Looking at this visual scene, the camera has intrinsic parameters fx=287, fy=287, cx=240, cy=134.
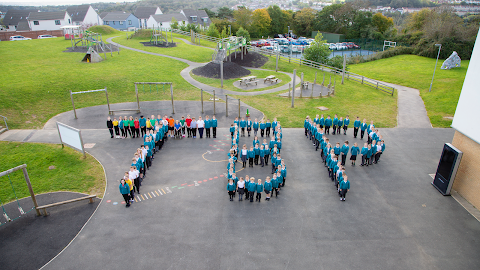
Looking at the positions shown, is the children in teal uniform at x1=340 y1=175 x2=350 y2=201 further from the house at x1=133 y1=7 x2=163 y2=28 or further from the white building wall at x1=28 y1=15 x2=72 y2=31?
the house at x1=133 y1=7 x2=163 y2=28

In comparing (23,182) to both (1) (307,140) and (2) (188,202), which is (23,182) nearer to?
(2) (188,202)

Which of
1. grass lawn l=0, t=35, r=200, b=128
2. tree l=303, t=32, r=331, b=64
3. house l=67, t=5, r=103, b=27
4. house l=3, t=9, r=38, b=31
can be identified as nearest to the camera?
grass lawn l=0, t=35, r=200, b=128

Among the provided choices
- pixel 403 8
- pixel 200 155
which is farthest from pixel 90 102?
pixel 403 8

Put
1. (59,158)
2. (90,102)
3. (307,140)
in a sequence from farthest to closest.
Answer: (90,102), (307,140), (59,158)

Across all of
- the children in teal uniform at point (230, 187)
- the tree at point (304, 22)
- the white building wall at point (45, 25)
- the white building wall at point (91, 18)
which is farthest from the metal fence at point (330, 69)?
the white building wall at point (91, 18)

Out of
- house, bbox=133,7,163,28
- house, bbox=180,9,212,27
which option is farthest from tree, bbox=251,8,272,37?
house, bbox=133,7,163,28

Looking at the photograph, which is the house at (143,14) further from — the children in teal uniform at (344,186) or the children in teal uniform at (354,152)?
the children in teal uniform at (344,186)

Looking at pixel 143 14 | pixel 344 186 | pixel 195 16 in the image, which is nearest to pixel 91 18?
pixel 143 14
